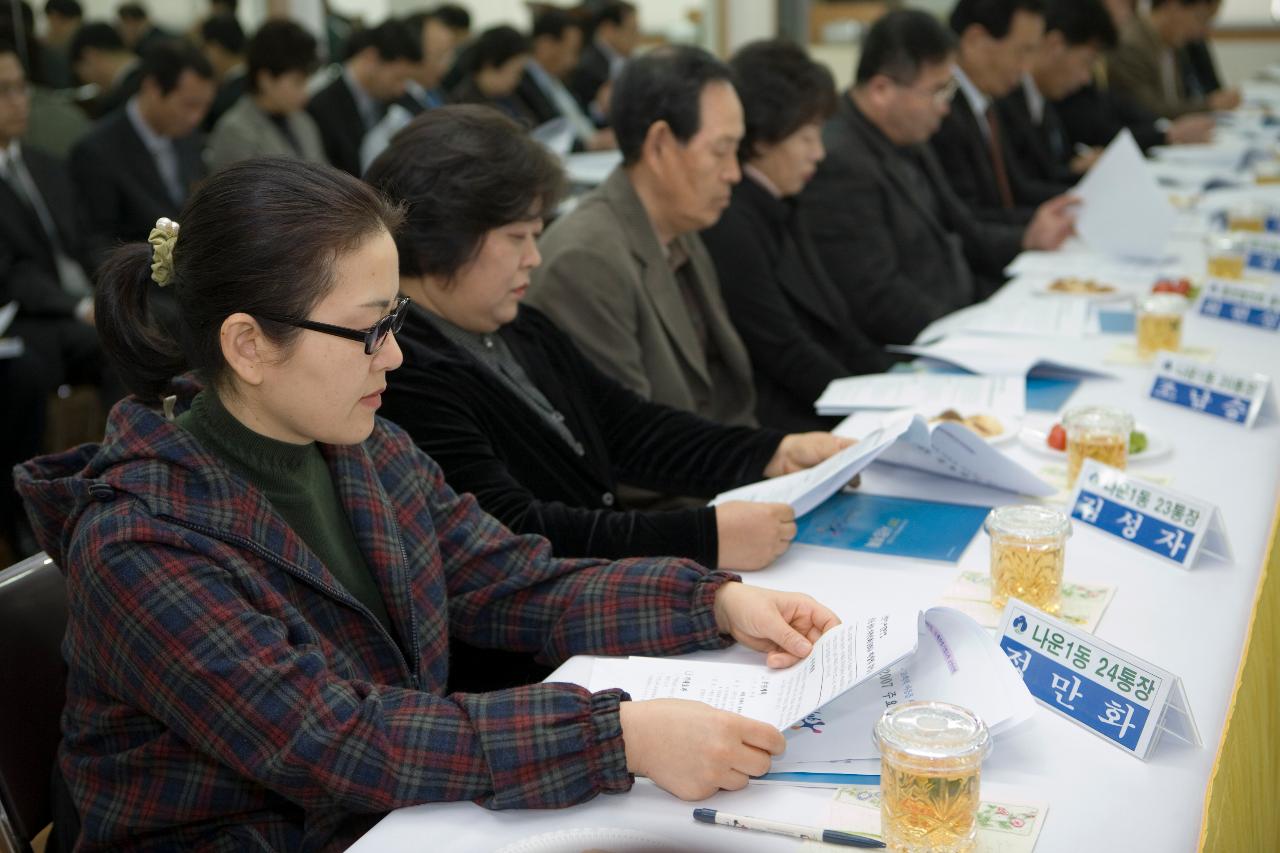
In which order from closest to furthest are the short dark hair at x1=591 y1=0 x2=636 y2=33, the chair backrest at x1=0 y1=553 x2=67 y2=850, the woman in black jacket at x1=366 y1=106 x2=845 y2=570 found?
the chair backrest at x1=0 y1=553 x2=67 y2=850
the woman in black jacket at x1=366 y1=106 x2=845 y2=570
the short dark hair at x1=591 y1=0 x2=636 y2=33

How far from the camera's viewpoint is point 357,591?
4.46 ft

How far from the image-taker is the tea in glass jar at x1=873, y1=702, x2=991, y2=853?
3.06ft

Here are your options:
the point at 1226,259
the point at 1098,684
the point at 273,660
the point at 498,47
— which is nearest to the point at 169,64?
the point at 498,47

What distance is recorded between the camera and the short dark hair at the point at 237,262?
118 cm

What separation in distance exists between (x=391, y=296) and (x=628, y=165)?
1.29 meters

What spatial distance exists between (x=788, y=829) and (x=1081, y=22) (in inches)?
197

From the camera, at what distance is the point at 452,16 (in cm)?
745

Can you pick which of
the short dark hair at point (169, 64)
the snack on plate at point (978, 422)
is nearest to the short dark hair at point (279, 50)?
the short dark hair at point (169, 64)

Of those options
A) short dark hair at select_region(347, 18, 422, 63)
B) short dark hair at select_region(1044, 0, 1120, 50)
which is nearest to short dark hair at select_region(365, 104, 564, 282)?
short dark hair at select_region(1044, 0, 1120, 50)

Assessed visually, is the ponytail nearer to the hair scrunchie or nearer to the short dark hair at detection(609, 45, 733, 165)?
the hair scrunchie

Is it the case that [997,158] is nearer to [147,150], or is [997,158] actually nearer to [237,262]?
[147,150]

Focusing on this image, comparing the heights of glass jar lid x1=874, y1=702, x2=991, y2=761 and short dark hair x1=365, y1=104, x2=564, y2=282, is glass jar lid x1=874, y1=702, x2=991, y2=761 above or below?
below

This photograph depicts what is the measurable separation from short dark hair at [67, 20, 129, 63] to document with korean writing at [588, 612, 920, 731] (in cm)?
589

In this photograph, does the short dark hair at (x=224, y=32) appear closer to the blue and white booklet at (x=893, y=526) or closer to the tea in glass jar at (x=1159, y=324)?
the tea in glass jar at (x=1159, y=324)
